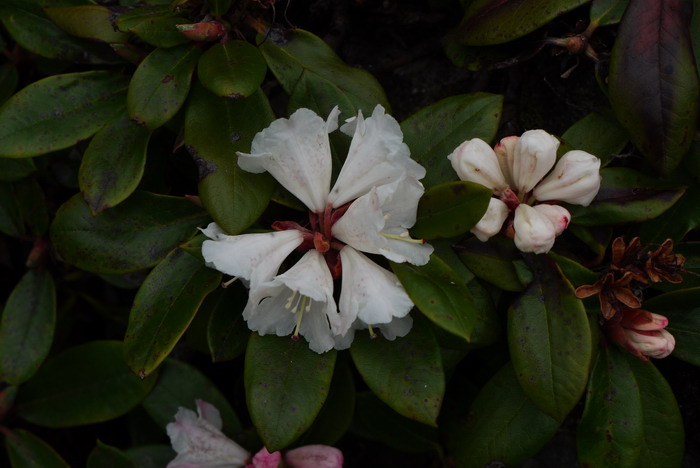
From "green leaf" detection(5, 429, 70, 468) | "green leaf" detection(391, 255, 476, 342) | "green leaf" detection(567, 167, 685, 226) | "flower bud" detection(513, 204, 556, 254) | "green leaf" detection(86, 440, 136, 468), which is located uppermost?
"flower bud" detection(513, 204, 556, 254)

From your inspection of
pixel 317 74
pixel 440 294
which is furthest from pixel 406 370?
pixel 317 74

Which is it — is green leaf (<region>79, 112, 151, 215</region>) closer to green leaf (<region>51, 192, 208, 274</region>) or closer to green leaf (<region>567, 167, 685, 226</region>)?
green leaf (<region>51, 192, 208, 274</region>)

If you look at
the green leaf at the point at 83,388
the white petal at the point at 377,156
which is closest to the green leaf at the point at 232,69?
the white petal at the point at 377,156

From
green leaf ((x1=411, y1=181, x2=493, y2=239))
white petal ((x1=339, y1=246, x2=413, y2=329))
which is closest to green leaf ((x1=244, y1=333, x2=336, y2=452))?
white petal ((x1=339, y1=246, x2=413, y2=329))

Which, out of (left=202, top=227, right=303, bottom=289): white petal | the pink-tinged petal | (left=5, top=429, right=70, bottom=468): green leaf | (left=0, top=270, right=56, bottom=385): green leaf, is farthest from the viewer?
(left=5, top=429, right=70, bottom=468): green leaf

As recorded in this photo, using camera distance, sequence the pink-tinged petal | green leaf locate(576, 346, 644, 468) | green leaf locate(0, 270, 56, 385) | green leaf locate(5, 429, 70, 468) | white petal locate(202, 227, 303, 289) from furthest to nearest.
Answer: green leaf locate(5, 429, 70, 468) < green leaf locate(0, 270, 56, 385) < the pink-tinged petal < green leaf locate(576, 346, 644, 468) < white petal locate(202, 227, 303, 289)

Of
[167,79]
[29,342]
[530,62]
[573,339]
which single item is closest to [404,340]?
[573,339]
